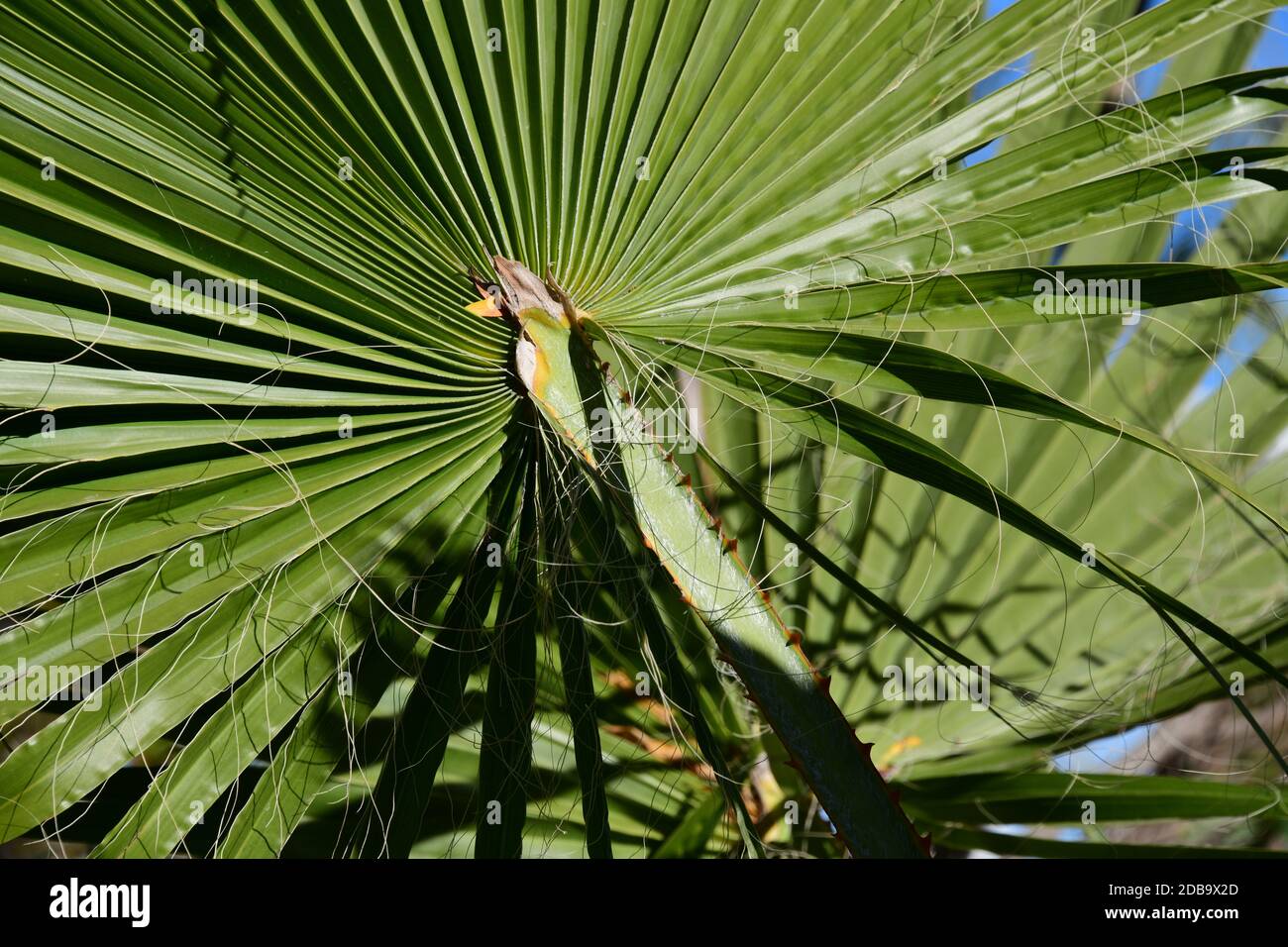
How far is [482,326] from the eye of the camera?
125 cm

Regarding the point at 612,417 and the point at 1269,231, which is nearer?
the point at 612,417

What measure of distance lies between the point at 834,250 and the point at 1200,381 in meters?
1.00

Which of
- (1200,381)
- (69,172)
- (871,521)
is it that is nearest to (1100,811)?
(871,521)

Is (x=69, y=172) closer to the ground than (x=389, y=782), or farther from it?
farther from it

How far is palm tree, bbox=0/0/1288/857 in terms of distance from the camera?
3.43ft

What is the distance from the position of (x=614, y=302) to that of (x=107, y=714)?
91 cm

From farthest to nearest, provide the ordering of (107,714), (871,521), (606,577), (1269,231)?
(871,521) → (1269,231) → (606,577) → (107,714)

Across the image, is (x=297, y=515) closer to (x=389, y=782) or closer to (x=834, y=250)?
(x=389, y=782)

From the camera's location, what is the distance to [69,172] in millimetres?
1041

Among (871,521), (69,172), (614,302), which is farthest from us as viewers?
(871,521)

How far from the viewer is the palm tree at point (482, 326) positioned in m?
1.04

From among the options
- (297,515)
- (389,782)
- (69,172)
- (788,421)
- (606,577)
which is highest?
(69,172)

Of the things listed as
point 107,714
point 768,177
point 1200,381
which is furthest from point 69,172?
point 1200,381

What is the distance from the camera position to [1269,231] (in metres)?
1.61
